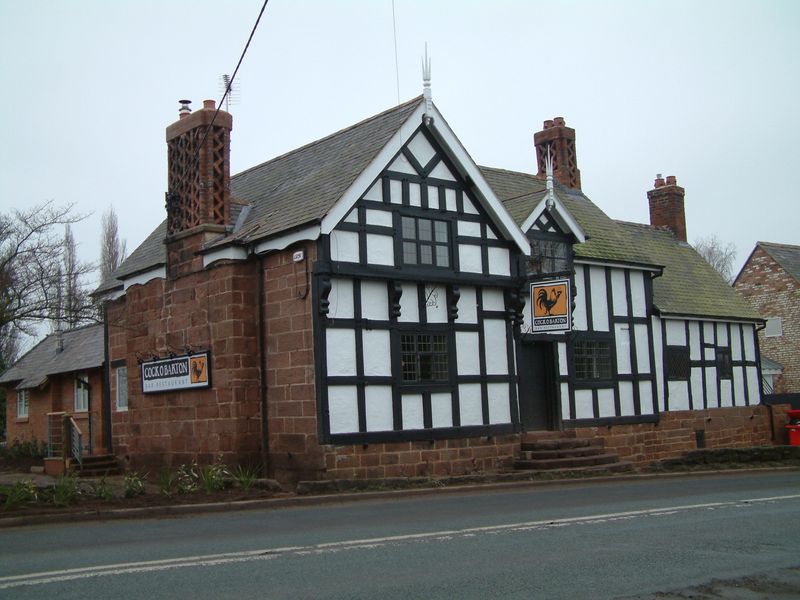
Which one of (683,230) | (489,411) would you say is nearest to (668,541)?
(489,411)

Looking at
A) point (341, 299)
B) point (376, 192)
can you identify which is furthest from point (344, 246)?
point (376, 192)

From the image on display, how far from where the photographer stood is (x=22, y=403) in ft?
113

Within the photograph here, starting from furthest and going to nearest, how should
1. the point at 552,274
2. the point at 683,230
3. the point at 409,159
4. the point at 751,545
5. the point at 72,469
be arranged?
the point at 683,230, the point at 72,469, the point at 552,274, the point at 409,159, the point at 751,545

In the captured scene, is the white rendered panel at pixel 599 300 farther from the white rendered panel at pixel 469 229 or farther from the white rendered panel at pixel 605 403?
the white rendered panel at pixel 469 229

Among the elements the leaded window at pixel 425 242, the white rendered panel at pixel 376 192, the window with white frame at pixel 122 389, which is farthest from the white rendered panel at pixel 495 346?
the window with white frame at pixel 122 389

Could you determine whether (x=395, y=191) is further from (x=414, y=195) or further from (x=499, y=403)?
(x=499, y=403)

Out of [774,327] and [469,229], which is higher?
[469,229]

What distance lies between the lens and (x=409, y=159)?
18859 millimetres

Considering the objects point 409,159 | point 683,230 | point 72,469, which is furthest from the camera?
point 683,230

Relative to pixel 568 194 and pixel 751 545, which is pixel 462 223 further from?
pixel 751 545

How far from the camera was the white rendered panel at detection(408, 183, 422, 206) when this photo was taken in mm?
18828

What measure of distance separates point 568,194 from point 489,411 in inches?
389

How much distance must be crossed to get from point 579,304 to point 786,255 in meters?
22.9

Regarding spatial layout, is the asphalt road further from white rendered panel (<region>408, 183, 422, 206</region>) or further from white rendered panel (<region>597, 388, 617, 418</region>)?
white rendered panel (<region>597, 388, 617, 418</region>)
